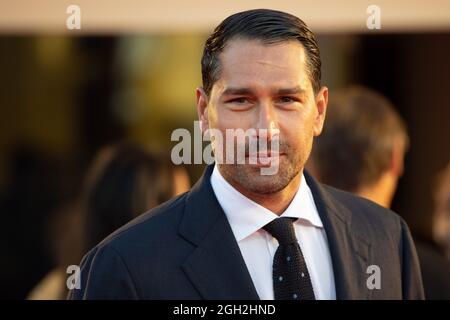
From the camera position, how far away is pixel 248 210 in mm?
2350

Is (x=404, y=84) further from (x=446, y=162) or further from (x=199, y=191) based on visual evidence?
(x=199, y=191)

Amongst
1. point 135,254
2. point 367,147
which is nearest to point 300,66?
point 135,254

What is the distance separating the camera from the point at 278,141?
7.39 feet

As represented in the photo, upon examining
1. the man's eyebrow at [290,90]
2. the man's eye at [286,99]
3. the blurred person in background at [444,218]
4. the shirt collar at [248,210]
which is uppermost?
the man's eyebrow at [290,90]

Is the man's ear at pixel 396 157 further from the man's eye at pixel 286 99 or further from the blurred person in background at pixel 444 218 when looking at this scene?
the man's eye at pixel 286 99

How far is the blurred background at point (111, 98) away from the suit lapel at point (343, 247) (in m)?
4.31

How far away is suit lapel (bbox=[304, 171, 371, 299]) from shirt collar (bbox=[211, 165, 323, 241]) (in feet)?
0.12

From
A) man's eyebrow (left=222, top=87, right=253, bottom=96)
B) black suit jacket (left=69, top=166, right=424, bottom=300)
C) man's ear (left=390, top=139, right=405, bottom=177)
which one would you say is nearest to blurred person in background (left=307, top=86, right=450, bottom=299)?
man's ear (left=390, top=139, right=405, bottom=177)

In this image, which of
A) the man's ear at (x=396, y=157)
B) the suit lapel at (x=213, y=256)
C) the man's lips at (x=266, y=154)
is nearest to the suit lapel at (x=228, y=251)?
the suit lapel at (x=213, y=256)

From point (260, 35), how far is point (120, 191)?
1.60 meters

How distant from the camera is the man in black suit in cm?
223

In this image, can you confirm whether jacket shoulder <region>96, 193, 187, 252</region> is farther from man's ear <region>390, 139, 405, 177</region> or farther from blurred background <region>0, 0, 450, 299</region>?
blurred background <region>0, 0, 450, 299</region>

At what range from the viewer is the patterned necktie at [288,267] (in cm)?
227

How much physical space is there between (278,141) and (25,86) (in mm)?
5220
